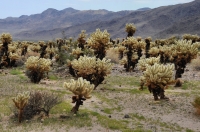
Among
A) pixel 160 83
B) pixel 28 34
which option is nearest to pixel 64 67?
pixel 160 83

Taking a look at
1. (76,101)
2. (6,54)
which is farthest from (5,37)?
(76,101)

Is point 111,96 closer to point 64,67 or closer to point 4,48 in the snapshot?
point 64,67

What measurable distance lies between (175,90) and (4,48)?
17.6m

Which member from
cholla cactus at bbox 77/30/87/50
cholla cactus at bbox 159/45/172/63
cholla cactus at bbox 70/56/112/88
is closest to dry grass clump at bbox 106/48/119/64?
cholla cactus at bbox 159/45/172/63

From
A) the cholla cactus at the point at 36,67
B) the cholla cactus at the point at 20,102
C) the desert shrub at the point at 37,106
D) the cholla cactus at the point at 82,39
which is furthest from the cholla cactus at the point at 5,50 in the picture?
the cholla cactus at the point at 20,102

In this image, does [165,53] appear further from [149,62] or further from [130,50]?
[149,62]

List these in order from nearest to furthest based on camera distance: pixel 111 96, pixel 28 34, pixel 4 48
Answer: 1. pixel 111 96
2. pixel 4 48
3. pixel 28 34

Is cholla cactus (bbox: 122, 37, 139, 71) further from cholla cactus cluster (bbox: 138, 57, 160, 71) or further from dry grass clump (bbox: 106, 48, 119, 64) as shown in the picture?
dry grass clump (bbox: 106, 48, 119, 64)

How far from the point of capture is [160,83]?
55.7 feet

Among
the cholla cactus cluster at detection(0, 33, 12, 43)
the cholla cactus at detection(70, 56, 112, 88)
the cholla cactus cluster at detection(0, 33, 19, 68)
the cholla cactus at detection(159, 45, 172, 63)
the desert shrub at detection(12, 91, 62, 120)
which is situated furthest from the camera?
the cholla cactus at detection(159, 45, 172, 63)

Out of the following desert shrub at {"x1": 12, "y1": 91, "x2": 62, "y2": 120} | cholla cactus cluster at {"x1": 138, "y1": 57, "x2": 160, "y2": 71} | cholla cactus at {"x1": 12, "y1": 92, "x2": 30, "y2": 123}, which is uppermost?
cholla cactus cluster at {"x1": 138, "y1": 57, "x2": 160, "y2": 71}

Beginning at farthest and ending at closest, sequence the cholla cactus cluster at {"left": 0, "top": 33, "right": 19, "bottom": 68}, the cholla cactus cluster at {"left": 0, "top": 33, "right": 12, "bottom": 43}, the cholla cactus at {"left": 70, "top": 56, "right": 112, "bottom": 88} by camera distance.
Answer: the cholla cactus cluster at {"left": 0, "top": 33, "right": 19, "bottom": 68}
the cholla cactus cluster at {"left": 0, "top": 33, "right": 12, "bottom": 43}
the cholla cactus at {"left": 70, "top": 56, "right": 112, "bottom": 88}

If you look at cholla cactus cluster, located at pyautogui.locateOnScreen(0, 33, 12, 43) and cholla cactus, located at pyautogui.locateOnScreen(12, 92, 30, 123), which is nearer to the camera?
cholla cactus, located at pyautogui.locateOnScreen(12, 92, 30, 123)

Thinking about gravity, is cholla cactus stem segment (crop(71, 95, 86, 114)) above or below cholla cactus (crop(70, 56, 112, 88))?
below
